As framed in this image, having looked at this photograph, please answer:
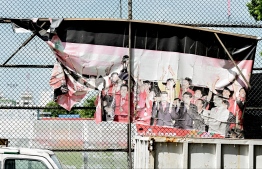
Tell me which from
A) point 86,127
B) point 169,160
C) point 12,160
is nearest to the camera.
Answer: point 12,160

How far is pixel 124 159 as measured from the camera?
1107 centimetres

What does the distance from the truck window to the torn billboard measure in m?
2.90

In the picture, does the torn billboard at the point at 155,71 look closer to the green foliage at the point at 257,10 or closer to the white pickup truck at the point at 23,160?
the white pickup truck at the point at 23,160

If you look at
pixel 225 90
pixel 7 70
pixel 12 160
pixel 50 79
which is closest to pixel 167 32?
pixel 225 90

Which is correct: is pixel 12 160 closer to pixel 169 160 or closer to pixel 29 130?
pixel 169 160

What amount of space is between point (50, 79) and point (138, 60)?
1.61m

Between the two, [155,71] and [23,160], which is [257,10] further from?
[23,160]

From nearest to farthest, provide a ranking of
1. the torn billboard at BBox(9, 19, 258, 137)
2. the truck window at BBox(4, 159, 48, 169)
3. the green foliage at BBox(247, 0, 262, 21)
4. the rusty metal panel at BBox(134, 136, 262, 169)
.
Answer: the truck window at BBox(4, 159, 48, 169)
the rusty metal panel at BBox(134, 136, 262, 169)
the torn billboard at BBox(9, 19, 258, 137)
the green foliage at BBox(247, 0, 262, 21)

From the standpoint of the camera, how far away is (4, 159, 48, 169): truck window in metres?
7.70

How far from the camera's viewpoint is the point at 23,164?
768cm

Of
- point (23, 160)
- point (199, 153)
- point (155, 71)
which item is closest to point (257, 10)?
point (155, 71)

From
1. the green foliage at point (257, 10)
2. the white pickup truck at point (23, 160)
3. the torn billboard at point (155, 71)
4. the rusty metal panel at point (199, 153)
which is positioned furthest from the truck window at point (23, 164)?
the green foliage at point (257, 10)

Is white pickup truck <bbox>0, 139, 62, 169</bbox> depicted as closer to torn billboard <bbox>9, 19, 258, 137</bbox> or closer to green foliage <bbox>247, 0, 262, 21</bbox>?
torn billboard <bbox>9, 19, 258, 137</bbox>

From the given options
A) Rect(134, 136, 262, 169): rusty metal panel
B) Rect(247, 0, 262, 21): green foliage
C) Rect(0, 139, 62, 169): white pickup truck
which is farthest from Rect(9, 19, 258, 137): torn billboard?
Rect(247, 0, 262, 21): green foliage
